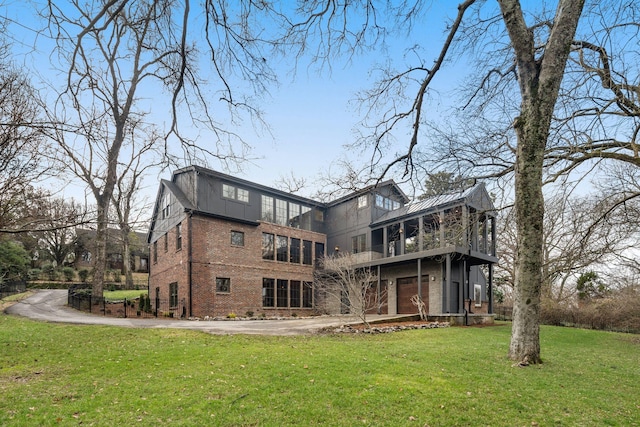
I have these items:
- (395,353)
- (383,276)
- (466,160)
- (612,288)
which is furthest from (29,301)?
(612,288)

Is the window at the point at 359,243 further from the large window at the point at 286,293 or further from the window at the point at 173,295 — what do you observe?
the window at the point at 173,295

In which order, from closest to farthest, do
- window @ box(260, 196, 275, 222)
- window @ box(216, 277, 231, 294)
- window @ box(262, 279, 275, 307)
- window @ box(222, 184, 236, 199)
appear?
window @ box(216, 277, 231, 294)
window @ box(222, 184, 236, 199)
window @ box(262, 279, 275, 307)
window @ box(260, 196, 275, 222)

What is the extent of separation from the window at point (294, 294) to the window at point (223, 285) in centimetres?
419

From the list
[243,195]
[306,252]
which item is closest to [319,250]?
[306,252]

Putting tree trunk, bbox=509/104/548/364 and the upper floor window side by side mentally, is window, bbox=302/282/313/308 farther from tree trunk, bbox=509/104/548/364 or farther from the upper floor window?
tree trunk, bbox=509/104/548/364

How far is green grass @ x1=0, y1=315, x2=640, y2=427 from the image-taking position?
448 cm

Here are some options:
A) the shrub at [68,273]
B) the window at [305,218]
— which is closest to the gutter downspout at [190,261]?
the window at [305,218]

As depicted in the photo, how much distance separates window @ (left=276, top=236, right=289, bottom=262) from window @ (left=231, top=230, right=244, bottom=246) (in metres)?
2.44

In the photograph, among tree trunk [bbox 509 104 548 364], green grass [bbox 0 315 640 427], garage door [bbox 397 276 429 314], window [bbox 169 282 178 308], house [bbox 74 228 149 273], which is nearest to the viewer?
green grass [bbox 0 315 640 427]

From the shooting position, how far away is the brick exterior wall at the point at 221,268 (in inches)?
734

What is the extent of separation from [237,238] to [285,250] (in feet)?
10.9

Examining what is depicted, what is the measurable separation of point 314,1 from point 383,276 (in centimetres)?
1806

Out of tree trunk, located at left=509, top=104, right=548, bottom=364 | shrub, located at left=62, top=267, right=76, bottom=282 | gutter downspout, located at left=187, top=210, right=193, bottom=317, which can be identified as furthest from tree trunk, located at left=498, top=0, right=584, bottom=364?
shrub, located at left=62, top=267, right=76, bottom=282

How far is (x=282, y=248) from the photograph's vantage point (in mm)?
22594
